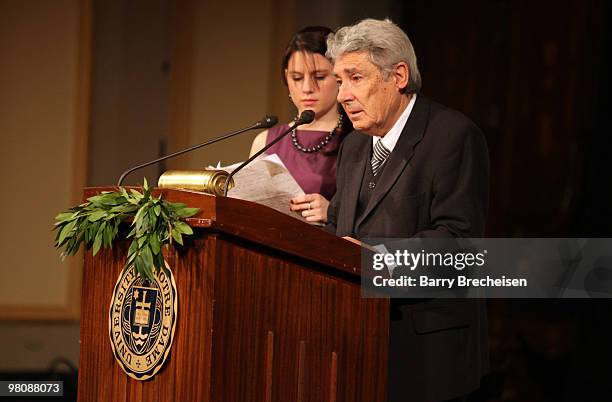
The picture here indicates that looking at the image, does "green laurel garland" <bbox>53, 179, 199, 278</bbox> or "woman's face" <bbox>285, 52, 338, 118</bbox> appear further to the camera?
"woman's face" <bbox>285, 52, 338, 118</bbox>

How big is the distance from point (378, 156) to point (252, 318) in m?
0.74

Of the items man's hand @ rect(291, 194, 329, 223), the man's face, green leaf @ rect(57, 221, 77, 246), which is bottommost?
green leaf @ rect(57, 221, 77, 246)

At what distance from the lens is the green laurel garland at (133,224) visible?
73.0 inches

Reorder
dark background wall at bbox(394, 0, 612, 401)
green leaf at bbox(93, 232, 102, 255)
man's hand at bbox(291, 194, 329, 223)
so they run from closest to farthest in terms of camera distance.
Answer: green leaf at bbox(93, 232, 102, 255)
man's hand at bbox(291, 194, 329, 223)
dark background wall at bbox(394, 0, 612, 401)

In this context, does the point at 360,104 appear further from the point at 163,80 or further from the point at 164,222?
the point at 163,80

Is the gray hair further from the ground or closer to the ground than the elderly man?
further from the ground

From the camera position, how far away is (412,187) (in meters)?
2.27

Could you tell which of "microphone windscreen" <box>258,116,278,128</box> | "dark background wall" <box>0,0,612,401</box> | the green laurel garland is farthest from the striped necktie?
"dark background wall" <box>0,0,612,401</box>

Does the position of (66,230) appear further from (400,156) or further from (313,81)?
(313,81)

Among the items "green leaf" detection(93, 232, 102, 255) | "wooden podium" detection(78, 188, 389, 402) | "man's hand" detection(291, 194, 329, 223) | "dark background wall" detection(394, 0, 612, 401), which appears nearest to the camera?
"wooden podium" detection(78, 188, 389, 402)

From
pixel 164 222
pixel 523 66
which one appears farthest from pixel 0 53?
pixel 164 222

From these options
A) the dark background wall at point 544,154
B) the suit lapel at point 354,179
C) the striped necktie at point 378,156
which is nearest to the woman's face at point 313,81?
the suit lapel at point 354,179

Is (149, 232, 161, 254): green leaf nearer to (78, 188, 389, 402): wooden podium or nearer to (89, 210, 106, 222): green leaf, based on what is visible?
(78, 188, 389, 402): wooden podium

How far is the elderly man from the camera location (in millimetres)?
2211
